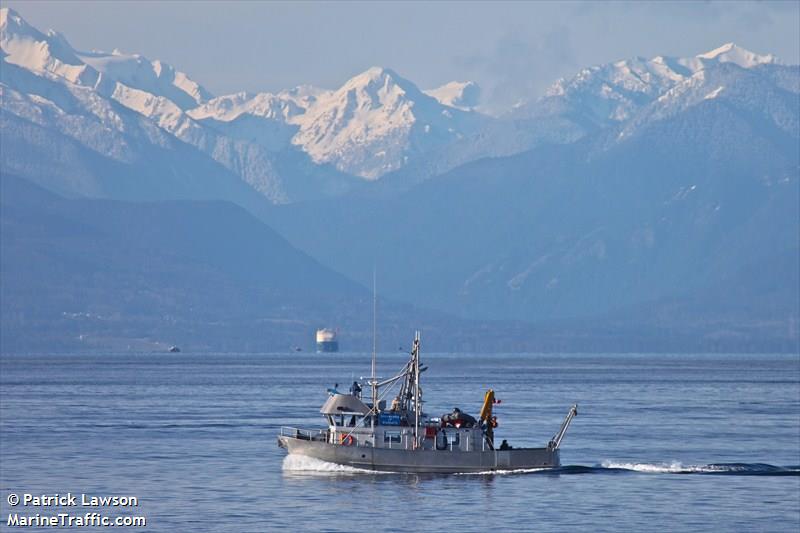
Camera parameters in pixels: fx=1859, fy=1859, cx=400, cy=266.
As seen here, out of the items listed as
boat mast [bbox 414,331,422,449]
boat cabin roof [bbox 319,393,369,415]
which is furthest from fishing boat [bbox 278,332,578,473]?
boat mast [bbox 414,331,422,449]

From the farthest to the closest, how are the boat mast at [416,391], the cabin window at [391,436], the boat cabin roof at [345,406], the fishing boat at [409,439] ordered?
the cabin window at [391,436] < the fishing boat at [409,439] < the boat cabin roof at [345,406] < the boat mast at [416,391]

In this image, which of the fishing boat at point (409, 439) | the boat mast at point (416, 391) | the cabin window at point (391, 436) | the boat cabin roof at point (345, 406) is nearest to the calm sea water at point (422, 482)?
the fishing boat at point (409, 439)

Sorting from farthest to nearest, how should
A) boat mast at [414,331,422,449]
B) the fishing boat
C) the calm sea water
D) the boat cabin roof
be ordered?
the fishing boat
the boat cabin roof
boat mast at [414,331,422,449]
the calm sea water

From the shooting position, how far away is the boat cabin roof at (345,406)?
11956 cm

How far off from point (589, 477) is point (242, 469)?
23351 mm

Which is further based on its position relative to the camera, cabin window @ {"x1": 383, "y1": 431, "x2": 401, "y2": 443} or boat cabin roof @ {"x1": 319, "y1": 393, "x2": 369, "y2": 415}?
cabin window @ {"x1": 383, "y1": 431, "x2": 401, "y2": 443}

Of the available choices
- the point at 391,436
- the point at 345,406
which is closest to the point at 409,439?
the point at 391,436

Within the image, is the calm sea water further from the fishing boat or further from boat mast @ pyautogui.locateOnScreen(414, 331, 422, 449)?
boat mast @ pyautogui.locateOnScreen(414, 331, 422, 449)

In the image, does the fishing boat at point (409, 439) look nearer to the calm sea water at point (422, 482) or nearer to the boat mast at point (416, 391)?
the boat mast at point (416, 391)

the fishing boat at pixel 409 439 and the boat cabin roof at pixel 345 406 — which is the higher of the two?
the boat cabin roof at pixel 345 406

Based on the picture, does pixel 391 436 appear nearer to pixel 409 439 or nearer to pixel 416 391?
pixel 409 439

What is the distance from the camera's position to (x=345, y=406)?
119812mm

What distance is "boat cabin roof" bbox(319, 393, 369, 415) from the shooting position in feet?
392

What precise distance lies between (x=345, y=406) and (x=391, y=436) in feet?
11.9
